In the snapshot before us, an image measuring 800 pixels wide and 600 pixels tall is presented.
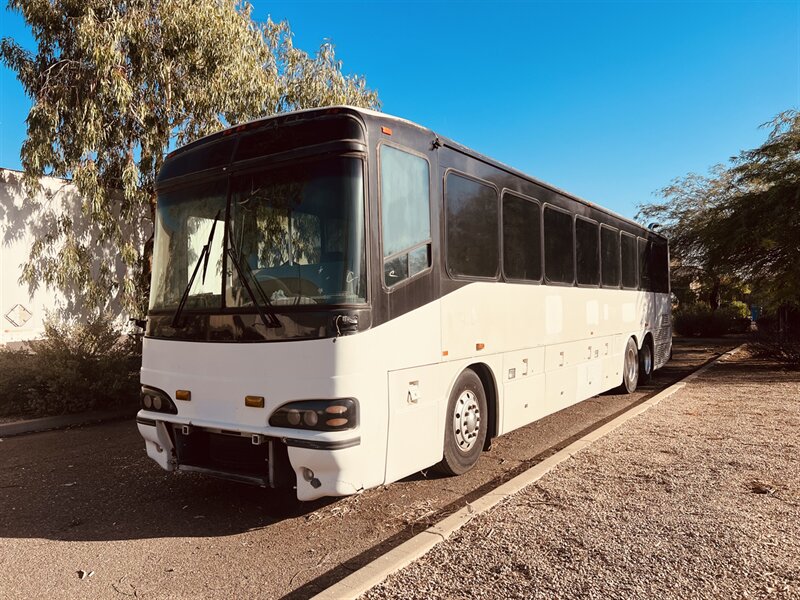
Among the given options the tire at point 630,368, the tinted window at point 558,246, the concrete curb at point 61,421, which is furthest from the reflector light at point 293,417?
the tire at point 630,368

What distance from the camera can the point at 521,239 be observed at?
662cm

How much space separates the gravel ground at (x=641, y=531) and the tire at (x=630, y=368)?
3787 mm

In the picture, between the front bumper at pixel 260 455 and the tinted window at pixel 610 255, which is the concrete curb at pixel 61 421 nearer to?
the front bumper at pixel 260 455

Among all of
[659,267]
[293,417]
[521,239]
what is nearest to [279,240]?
[293,417]

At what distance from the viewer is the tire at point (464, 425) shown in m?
5.19

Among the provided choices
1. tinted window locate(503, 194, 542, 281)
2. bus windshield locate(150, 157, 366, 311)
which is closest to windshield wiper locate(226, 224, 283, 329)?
bus windshield locate(150, 157, 366, 311)

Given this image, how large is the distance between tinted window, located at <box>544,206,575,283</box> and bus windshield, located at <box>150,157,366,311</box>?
147 inches

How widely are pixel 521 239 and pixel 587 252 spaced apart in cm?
249

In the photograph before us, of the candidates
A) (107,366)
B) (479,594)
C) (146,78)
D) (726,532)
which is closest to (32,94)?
(146,78)

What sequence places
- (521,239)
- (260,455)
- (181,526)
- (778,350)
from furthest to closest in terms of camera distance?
(778,350) → (521,239) → (181,526) → (260,455)

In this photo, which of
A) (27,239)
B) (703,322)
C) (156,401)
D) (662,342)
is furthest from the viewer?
(703,322)

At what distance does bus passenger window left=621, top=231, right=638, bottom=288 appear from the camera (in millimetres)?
10430

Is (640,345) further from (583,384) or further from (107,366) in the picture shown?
(107,366)

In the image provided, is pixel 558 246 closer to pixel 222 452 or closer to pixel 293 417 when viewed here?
pixel 293 417
